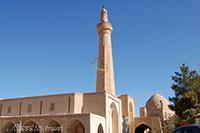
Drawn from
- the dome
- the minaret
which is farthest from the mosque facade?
the dome

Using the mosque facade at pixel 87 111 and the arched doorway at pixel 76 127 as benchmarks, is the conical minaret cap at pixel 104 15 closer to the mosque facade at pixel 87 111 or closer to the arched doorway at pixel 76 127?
the mosque facade at pixel 87 111

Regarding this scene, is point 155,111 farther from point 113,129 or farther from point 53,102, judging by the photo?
point 53,102

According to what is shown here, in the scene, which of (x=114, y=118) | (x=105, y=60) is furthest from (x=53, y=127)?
(x=105, y=60)

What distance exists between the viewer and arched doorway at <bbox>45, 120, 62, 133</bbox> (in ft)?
107

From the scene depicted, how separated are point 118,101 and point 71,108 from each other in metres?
8.12

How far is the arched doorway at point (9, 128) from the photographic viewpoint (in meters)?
35.3

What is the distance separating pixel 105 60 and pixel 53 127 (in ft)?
45.3

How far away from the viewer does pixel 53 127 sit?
109ft

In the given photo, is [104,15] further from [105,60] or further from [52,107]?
[52,107]

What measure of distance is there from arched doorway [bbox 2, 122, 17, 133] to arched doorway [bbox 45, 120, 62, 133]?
5283mm

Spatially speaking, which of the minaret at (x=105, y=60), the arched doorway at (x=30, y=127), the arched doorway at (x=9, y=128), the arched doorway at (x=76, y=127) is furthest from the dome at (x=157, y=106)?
the arched doorway at (x=9, y=128)

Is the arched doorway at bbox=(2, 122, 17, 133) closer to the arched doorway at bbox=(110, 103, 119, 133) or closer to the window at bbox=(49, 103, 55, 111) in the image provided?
the window at bbox=(49, 103, 55, 111)

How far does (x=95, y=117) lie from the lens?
3297cm

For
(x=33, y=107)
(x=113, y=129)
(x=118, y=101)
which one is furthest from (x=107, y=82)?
(x=33, y=107)
